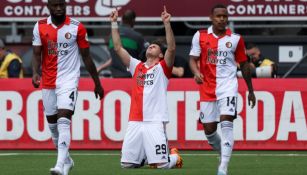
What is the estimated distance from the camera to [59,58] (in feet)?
43.0

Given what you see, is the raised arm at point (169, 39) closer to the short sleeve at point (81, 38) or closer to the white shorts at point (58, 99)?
the short sleeve at point (81, 38)

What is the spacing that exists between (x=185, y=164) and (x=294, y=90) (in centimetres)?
368

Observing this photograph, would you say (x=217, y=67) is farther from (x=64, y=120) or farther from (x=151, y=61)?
(x=64, y=120)

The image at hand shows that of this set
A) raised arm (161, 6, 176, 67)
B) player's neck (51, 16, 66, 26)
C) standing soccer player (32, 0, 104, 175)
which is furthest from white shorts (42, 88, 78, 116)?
raised arm (161, 6, 176, 67)

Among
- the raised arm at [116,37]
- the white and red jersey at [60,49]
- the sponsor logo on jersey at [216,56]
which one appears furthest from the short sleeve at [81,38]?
the sponsor logo on jersey at [216,56]

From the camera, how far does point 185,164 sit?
1542 cm

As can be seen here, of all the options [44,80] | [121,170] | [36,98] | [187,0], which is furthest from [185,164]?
[187,0]

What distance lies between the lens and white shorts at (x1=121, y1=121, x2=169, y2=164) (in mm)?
13688

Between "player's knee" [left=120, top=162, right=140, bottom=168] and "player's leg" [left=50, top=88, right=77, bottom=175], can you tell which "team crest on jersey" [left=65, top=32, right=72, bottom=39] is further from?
"player's knee" [left=120, top=162, right=140, bottom=168]

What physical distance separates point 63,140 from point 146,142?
52.2 inches

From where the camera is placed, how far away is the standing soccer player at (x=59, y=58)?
1305 centimetres

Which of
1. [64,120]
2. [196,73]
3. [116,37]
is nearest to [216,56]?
[196,73]

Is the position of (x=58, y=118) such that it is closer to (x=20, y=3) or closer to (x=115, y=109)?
(x=115, y=109)

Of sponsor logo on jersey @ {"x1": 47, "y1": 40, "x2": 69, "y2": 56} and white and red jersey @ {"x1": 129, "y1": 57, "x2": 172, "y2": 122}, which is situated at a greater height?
sponsor logo on jersey @ {"x1": 47, "y1": 40, "x2": 69, "y2": 56}
